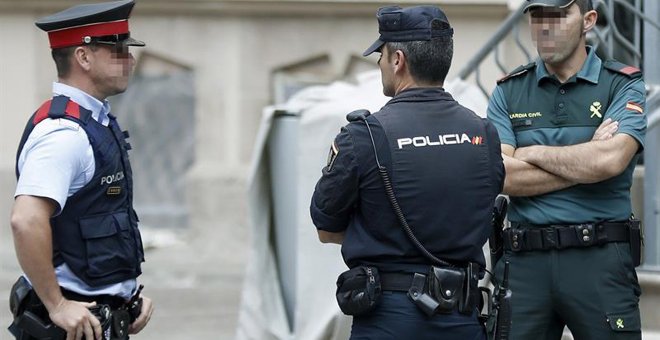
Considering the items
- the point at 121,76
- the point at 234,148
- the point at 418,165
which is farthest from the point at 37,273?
the point at 234,148

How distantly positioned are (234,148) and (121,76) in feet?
19.6

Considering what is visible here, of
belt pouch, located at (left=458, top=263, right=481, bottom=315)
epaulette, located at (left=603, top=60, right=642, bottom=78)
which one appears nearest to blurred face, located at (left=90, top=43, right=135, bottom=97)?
belt pouch, located at (left=458, top=263, right=481, bottom=315)

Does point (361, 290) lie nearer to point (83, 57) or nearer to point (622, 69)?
point (83, 57)

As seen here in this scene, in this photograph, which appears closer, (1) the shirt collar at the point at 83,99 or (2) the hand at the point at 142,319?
(1) the shirt collar at the point at 83,99

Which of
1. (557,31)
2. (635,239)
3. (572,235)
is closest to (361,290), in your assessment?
(572,235)

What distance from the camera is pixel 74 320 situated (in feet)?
12.4

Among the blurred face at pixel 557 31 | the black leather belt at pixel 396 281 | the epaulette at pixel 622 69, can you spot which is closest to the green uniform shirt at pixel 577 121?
the epaulette at pixel 622 69

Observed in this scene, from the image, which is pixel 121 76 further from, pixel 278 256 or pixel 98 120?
pixel 278 256

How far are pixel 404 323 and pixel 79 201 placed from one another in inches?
44.6

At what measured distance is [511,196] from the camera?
4637mm

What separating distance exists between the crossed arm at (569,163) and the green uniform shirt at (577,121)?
2.0 inches

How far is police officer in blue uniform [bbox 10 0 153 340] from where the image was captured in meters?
3.73

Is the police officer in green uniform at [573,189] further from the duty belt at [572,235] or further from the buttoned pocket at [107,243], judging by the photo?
the buttoned pocket at [107,243]

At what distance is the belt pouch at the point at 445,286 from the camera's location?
371 cm
